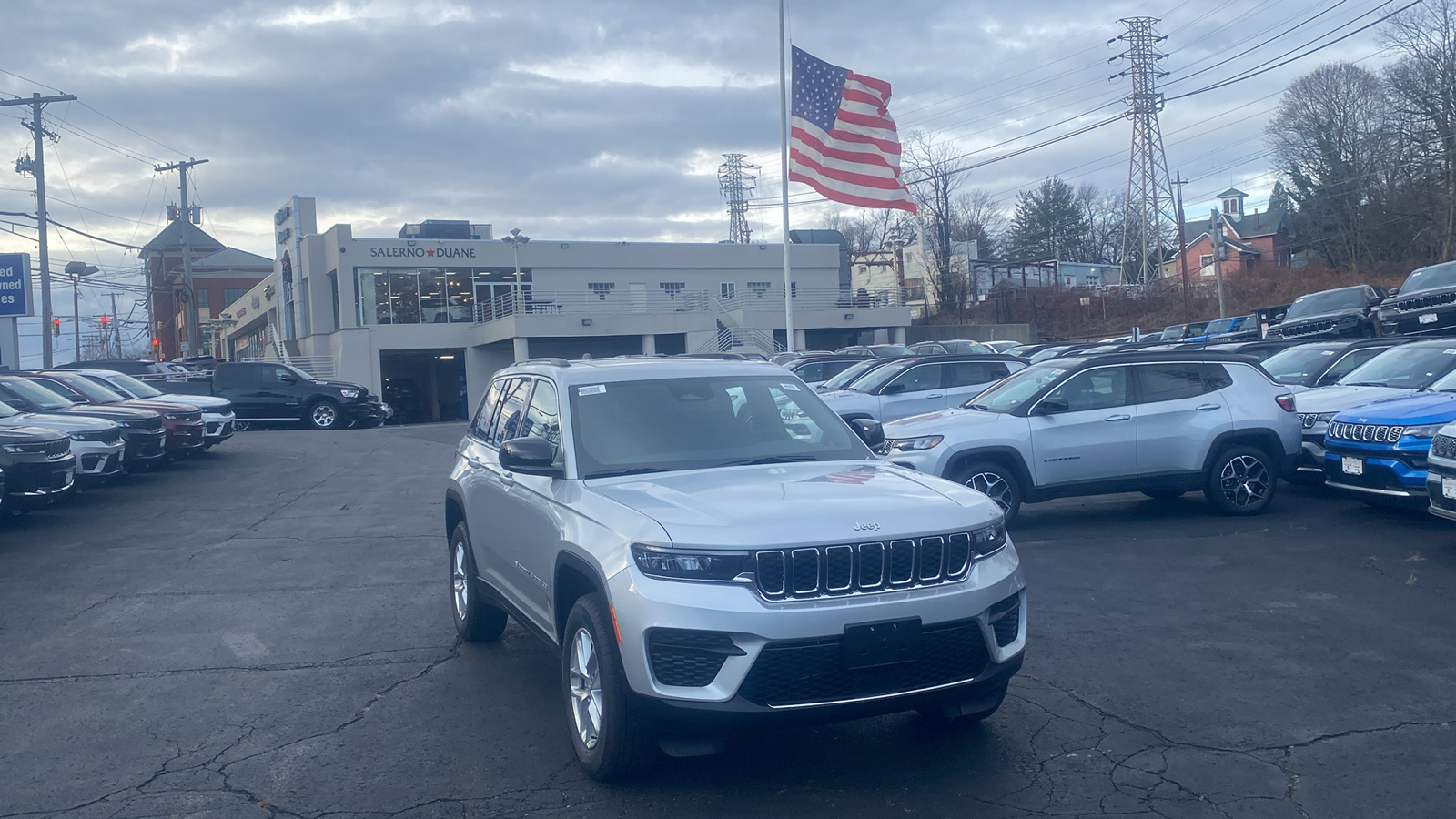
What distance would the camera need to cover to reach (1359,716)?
207 inches

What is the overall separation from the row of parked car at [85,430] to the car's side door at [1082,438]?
10662 mm

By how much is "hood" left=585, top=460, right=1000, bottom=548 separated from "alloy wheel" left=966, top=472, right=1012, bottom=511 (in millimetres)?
5268

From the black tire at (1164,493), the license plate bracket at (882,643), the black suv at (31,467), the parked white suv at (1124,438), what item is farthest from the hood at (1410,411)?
the black suv at (31,467)

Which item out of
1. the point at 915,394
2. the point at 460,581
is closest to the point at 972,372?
the point at 915,394

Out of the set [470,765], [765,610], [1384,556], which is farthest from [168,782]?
[1384,556]

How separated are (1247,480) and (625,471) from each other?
25.7 feet

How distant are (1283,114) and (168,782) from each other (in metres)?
64.8

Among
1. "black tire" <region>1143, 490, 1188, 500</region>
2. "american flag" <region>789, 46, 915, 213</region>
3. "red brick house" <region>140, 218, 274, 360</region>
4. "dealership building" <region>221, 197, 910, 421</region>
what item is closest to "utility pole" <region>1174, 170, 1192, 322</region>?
"dealership building" <region>221, 197, 910, 421</region>

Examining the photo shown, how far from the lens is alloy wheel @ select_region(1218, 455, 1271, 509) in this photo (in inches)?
424

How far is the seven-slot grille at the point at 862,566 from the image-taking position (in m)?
4.28

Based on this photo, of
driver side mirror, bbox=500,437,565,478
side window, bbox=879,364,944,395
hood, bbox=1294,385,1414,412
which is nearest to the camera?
driver side mirror, bbox=500,437,565,478

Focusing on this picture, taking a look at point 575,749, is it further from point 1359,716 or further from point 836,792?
point 1359,716

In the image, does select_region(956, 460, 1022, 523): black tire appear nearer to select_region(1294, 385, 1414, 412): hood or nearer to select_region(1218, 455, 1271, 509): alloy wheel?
select_region(1218, 455, 1271, 509): alloy wheel

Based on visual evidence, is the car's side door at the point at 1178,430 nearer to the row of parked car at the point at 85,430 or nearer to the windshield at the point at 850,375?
the windshield at the point at 850,375
